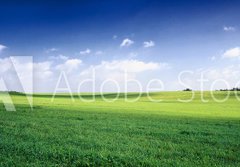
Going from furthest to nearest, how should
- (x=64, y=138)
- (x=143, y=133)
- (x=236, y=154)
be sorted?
1. (x=143, y=133)
2. (x=64, y=138)
3. (x=236, y=154)

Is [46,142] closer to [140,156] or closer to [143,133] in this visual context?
[140,156]

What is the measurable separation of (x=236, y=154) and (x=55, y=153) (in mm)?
8047

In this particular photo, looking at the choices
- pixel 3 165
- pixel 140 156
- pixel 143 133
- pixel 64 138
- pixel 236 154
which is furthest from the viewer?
pixel 143 133

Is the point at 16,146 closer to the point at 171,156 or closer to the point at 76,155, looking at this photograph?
the point at 76,155

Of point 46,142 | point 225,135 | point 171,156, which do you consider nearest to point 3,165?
point 46,142

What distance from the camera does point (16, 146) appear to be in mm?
13547

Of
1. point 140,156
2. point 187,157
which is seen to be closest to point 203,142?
point 187,157

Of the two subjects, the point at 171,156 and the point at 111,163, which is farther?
the point at 171,156

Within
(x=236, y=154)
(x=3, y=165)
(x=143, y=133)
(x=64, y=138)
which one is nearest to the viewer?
(x=3, y=165)

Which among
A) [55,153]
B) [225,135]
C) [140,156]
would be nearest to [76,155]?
[55,153]

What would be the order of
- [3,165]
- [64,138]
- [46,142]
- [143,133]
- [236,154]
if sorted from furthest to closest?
[143,133], [64,138], [46,142], [236,154], [3,165]

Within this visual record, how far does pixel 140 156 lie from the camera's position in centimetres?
1190

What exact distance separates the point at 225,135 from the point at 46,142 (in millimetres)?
11524

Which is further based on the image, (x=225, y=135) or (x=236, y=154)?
(x=225, y=135)
